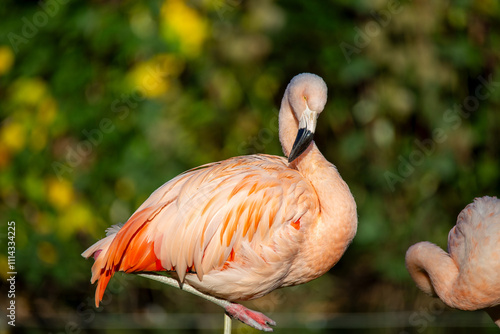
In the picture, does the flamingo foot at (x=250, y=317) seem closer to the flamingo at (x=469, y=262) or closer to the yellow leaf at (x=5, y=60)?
the flamingo at (x=469, y=262)

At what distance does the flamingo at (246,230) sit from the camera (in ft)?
9.26

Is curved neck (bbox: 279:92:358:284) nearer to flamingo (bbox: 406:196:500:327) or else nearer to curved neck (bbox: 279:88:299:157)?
curved neck (bbox: 279:88:299:157)

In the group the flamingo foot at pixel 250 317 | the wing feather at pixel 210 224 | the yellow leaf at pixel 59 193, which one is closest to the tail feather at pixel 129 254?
the wing feather at pixel 210 224

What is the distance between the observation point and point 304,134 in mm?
2830

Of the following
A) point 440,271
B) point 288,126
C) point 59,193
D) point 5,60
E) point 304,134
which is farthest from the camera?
point 5,60

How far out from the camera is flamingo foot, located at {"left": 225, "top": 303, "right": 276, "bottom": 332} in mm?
2854

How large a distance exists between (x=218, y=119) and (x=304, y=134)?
224 centimetres

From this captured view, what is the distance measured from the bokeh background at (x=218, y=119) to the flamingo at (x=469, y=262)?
1714 mm

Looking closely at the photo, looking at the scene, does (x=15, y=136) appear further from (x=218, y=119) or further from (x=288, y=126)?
(x=288, y=126)

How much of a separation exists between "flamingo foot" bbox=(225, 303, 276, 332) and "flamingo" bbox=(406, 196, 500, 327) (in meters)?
0.78

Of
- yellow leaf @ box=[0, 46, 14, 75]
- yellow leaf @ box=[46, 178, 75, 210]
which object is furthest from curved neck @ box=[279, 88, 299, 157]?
yellow leaf @ box=[0, 46, 14, 75]

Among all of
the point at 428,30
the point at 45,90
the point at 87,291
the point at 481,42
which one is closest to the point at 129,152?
the point at 45,90

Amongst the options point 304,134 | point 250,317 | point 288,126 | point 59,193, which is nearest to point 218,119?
point 59,193

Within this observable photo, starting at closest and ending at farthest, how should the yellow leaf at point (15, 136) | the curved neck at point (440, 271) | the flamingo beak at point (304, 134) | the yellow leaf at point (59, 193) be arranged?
1. the flamingo beak at point (304, 134)
2. the curved neck at point (440, 271)
3. the yellow leaf at point (59, 193)
4. the yellow leaf at point (15, 136)
